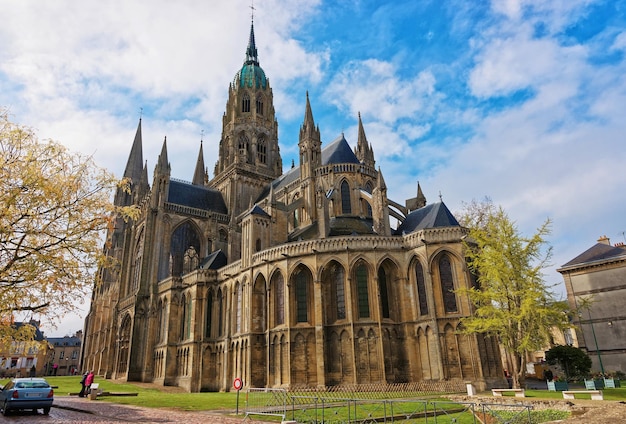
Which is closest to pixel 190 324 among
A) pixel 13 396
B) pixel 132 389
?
pixel 132 389

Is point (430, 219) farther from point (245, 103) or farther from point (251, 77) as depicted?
point (251, 77)

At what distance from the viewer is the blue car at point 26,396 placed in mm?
13719

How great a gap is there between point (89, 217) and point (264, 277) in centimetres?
2082

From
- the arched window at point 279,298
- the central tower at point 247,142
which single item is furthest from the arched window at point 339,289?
the central tower at point 247,142

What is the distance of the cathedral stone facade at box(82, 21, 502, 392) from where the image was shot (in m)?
26.5

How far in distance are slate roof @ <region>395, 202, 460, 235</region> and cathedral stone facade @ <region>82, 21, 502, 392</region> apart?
0.44ft

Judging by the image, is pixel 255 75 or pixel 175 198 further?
pixel 255 75

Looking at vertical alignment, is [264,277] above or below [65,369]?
above

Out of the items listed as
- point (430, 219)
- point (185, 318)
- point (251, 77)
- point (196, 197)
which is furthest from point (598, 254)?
point (251, 77)

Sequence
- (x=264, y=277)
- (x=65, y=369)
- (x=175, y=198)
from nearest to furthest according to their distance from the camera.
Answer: (x=264, y=277), (x=175, y=198), (x=65, y=369)

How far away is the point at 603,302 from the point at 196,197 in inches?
1665

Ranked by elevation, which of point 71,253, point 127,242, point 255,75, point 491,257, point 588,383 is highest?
point 255,75

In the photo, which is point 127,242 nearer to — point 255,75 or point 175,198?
point 175,198

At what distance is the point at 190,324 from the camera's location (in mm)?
36094
